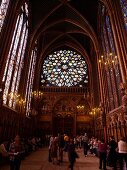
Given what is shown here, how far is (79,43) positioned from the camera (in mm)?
27469

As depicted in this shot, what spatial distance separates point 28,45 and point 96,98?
39.0 feet

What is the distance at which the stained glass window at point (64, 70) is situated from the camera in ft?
88.2

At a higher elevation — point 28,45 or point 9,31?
point 28,45

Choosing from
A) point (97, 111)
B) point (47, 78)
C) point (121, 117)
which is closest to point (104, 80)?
point (97, 111)

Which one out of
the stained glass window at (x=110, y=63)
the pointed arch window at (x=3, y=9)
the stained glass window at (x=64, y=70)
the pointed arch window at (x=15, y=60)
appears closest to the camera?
the pointed arch window at (x=3, y=9)

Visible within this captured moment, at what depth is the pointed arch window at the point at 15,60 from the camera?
14373mm

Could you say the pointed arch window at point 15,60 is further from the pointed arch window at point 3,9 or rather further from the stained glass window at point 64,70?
the stained glass window at point 64,70

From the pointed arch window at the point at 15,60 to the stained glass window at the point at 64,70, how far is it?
856 cm

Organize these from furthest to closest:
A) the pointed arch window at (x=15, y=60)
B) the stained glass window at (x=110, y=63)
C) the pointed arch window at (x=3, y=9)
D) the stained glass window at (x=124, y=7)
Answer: the stained glass window at (x=110, y=63) < the pointed arch window at (x=15, y=60) < the stained glass window at (x=124, y=7) < the pointed arch window at (x=3, y=9)

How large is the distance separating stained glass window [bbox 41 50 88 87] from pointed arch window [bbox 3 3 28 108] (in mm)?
8563

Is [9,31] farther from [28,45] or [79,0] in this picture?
[79,0]

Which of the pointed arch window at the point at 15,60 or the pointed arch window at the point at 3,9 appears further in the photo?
the pointed arch window at the point at 15,60

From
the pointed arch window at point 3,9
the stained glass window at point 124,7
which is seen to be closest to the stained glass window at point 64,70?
the stained glass window at point 124,7

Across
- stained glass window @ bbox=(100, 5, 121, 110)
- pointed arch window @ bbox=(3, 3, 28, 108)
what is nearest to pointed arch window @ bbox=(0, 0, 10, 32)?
pointed arch window @ bbox=(3, 3, 28, 108)
